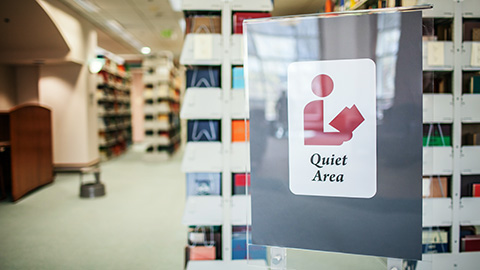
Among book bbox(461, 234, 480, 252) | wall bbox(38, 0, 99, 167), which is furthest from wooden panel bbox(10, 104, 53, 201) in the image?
book bbox(461, 234, 480, 252)

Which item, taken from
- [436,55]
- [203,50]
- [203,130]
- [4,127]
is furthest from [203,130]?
[4,127]

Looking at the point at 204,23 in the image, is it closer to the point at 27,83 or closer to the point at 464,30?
the point at 464,30

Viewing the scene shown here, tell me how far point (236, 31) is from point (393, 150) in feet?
5.15

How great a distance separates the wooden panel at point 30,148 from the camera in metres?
4.61

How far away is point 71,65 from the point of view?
6961 mm

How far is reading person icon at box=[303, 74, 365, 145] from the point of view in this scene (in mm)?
1149

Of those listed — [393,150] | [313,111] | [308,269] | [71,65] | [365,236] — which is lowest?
[308,269]

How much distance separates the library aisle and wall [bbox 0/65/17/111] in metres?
2.38

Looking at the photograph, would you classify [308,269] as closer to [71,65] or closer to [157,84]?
[71,65]

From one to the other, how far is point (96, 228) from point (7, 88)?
490 cm

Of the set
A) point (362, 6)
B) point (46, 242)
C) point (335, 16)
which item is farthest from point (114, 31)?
point (335, 16)

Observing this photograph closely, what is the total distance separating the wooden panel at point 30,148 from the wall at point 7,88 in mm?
1713

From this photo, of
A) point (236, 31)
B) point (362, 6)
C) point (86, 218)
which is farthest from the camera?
point (86, 218)

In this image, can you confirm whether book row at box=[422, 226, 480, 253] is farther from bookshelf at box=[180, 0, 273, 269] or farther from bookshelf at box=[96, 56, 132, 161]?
bookshelf at box=[96, 56, 132, 161]
